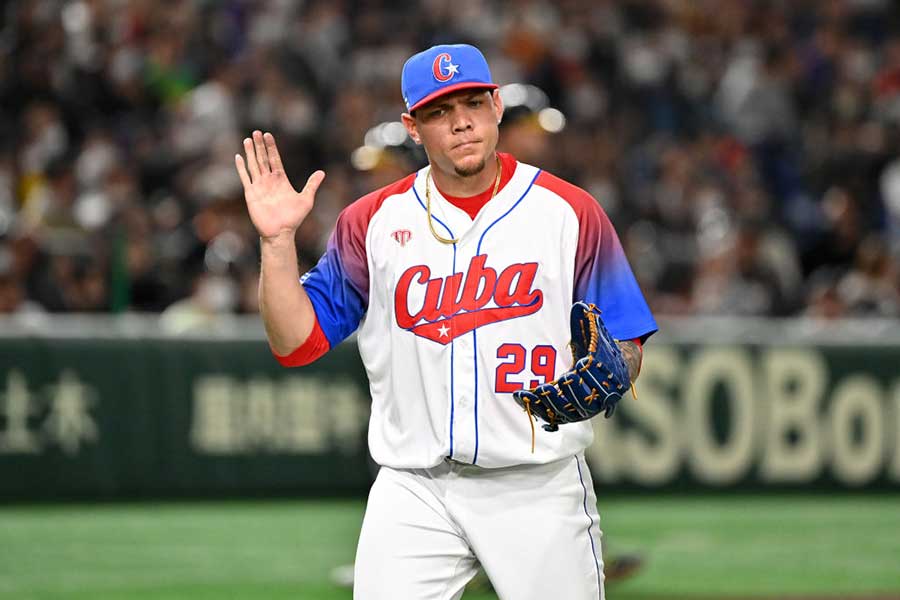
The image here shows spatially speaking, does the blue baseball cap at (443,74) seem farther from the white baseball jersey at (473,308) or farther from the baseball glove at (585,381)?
the baseball glove at (585,381)

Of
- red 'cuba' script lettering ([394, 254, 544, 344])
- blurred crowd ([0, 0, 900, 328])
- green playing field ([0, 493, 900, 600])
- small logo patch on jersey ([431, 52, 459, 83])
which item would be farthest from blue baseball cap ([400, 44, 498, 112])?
blurred crowd ([0, 0, 900, 328])

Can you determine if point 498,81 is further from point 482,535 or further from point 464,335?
point 482,535

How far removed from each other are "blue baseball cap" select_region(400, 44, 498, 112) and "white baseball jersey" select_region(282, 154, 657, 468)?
317 mm

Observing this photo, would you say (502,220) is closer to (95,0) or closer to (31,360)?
(31,360)

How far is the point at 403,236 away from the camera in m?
4.43

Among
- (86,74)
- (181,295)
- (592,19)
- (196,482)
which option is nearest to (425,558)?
(196,482)

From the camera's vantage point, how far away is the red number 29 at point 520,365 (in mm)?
4281

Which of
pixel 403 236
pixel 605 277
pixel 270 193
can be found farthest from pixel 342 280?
pixel 605 277

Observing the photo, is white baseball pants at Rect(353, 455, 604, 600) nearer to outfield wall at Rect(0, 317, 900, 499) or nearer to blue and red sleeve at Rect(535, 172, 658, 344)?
blue and red sleeve at Rect(535, 172, 658, 344)

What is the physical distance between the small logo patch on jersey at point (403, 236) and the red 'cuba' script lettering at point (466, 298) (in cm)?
9

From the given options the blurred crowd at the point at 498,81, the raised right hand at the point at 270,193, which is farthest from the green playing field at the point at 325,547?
the raised right hand at the point at 270,193

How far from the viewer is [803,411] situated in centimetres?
1224

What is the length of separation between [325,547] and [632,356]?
5934mm

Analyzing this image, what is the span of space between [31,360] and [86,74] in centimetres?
391
